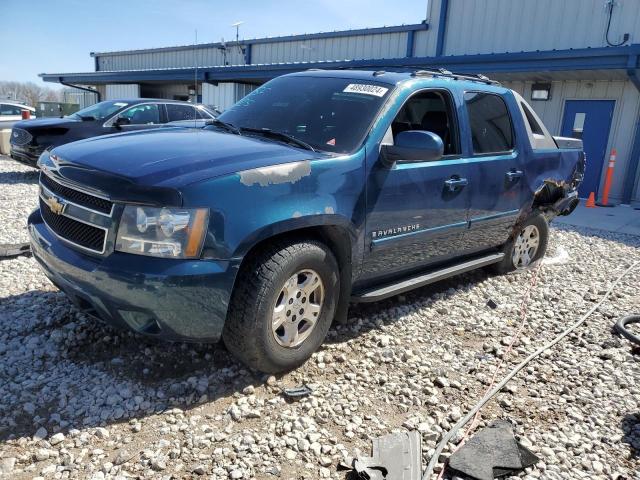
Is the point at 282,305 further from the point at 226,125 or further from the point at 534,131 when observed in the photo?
the point at 534,131

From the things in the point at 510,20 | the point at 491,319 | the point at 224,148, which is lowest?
the point at 491,319

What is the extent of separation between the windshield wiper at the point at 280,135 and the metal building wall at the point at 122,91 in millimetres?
23271

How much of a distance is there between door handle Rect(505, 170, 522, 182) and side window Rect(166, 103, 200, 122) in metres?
7.69

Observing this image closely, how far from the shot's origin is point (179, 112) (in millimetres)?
10719

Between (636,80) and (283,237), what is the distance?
34.6 ft

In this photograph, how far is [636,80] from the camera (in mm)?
10508

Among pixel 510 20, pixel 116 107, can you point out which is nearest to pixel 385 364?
pixel 116 107

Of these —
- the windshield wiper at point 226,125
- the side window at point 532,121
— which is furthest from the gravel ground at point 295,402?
Answer: the side window at point 532,121

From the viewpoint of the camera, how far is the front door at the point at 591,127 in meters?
12.0

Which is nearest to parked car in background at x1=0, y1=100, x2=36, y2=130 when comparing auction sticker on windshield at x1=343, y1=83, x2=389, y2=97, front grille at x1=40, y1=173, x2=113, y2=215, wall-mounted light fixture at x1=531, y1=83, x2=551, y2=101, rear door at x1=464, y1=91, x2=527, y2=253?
wall-mounted light fixture at x1=531, y1=83, x2=551, y2=101

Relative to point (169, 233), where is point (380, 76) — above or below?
above

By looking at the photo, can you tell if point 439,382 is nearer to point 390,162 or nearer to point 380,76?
point 390,162

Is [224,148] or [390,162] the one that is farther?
Answer: [390,162]

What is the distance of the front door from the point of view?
471 inches
